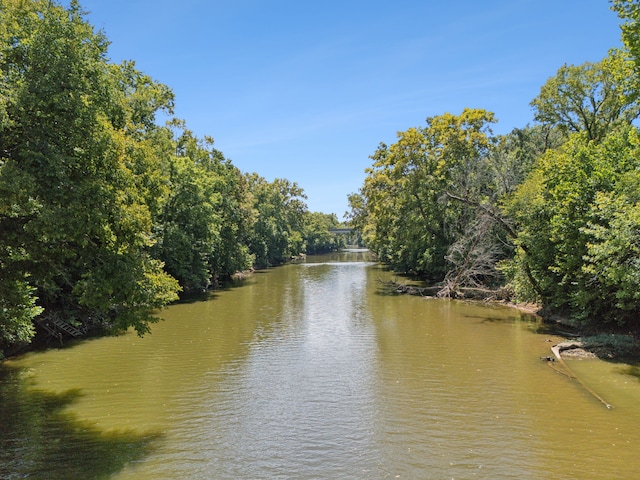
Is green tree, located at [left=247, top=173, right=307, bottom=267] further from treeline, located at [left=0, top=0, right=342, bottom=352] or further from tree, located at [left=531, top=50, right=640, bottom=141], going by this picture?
treeline, located at [left=0, top=0, right=342, bottom=352]

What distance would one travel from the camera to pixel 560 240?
1938 cm

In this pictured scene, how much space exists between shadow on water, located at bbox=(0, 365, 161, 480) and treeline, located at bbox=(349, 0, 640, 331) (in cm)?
1506

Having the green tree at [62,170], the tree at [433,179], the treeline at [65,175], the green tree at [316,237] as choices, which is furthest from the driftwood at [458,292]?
the green tree at [316,237]

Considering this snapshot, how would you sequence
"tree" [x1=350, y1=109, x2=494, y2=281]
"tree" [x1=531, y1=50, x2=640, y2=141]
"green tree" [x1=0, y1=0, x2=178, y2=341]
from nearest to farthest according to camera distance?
"green tree" [x1=0, y1=0, x2=178, y2=341]
"tree" [x1=531, y1=50, x2=640, y2=141]
"tree" [x1=350, y1=109, x2=494, y2=281]

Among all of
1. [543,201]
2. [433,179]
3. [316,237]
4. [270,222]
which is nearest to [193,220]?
[433,179]

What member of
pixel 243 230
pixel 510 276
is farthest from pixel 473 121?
pixel 243 230

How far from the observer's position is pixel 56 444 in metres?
9.12

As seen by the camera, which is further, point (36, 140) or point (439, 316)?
point (439, 316)

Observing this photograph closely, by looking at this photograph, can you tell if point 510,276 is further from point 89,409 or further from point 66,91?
point 66,91

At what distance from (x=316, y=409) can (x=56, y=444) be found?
19.0ft

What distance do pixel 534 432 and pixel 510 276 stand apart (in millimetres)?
18733

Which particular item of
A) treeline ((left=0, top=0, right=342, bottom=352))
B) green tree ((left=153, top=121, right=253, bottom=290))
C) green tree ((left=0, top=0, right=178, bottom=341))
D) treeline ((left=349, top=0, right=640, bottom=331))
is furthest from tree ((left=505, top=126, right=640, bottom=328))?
green tree ((left=153, top=121, right=253, bottom=290))

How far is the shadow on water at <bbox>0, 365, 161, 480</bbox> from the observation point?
8.09 metres

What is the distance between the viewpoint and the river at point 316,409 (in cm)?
843
